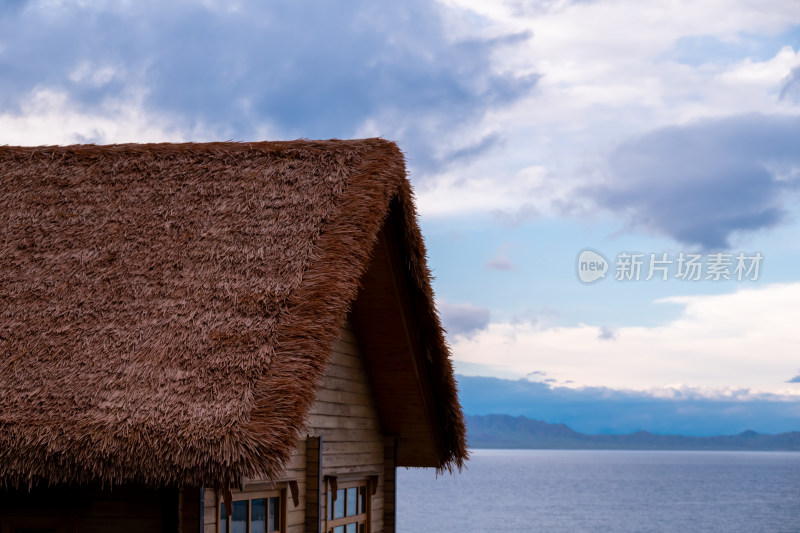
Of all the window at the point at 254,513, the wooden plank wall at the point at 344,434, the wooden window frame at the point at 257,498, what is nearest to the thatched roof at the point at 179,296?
the wooden plank wall at the point at 344,434

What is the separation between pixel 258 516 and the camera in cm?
909

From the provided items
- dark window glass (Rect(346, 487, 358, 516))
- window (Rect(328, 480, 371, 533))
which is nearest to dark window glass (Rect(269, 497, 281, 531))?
window (Rect(328, 480, 371, 533))

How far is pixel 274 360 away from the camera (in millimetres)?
7543

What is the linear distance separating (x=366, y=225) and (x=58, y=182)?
3.91 meters

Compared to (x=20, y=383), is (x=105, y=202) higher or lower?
higher

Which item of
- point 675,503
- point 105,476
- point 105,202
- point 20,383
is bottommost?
point 675,503

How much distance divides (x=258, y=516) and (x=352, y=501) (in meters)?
2.36

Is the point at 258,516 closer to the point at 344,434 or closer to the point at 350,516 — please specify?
the point at 344,434

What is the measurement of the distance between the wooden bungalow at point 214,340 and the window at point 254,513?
0.02 meters

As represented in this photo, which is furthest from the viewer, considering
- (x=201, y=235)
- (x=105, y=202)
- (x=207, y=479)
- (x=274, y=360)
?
(x=105, y=202)

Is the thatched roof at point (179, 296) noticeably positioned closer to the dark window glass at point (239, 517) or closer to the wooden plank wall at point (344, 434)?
the wooden plank wall at point (344, 434)

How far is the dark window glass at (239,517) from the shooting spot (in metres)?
8.66

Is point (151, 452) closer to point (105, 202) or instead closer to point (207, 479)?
point (207, 479)

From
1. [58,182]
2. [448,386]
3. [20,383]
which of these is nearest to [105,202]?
[58,182]
